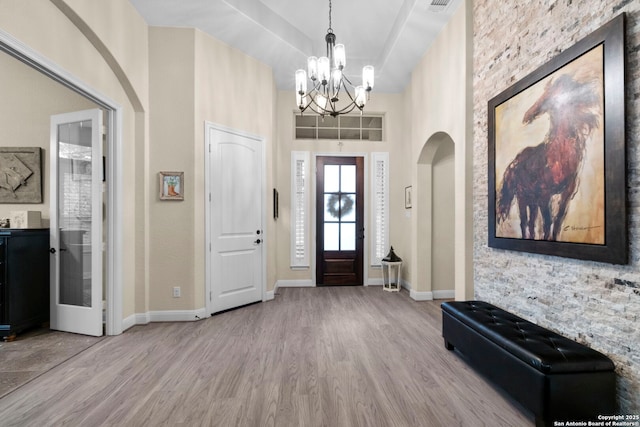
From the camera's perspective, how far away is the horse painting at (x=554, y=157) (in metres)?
2.02

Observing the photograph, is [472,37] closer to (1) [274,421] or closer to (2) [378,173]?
(2) [378,173]

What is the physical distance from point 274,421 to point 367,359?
1.09 metres

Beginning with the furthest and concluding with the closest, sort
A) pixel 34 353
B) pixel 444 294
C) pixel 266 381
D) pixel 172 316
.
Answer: pixel 444 294 → pixel 172 316 → pixel 34 353 → pixel 266 381

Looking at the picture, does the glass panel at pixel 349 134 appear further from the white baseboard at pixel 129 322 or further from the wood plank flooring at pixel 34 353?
the wood plank flooring at pixel 34 353

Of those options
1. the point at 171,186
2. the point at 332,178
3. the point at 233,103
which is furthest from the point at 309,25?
the point at 171,186

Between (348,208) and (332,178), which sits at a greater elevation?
(332,178)

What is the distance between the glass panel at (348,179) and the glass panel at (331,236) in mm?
676

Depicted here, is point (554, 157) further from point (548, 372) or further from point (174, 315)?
point (174, 315)

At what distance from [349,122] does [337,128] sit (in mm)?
264

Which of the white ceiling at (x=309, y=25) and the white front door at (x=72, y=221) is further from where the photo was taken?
the white ceiling at (x=309, y=25)

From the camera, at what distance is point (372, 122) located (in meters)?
5.86

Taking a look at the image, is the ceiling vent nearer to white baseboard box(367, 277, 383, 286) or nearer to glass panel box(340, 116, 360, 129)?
glass panel box(340, 116, 360, 129)

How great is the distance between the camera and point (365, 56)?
5.06 meters

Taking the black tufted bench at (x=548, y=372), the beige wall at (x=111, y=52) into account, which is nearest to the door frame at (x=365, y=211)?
the beige wall at (x=111, y=52)
